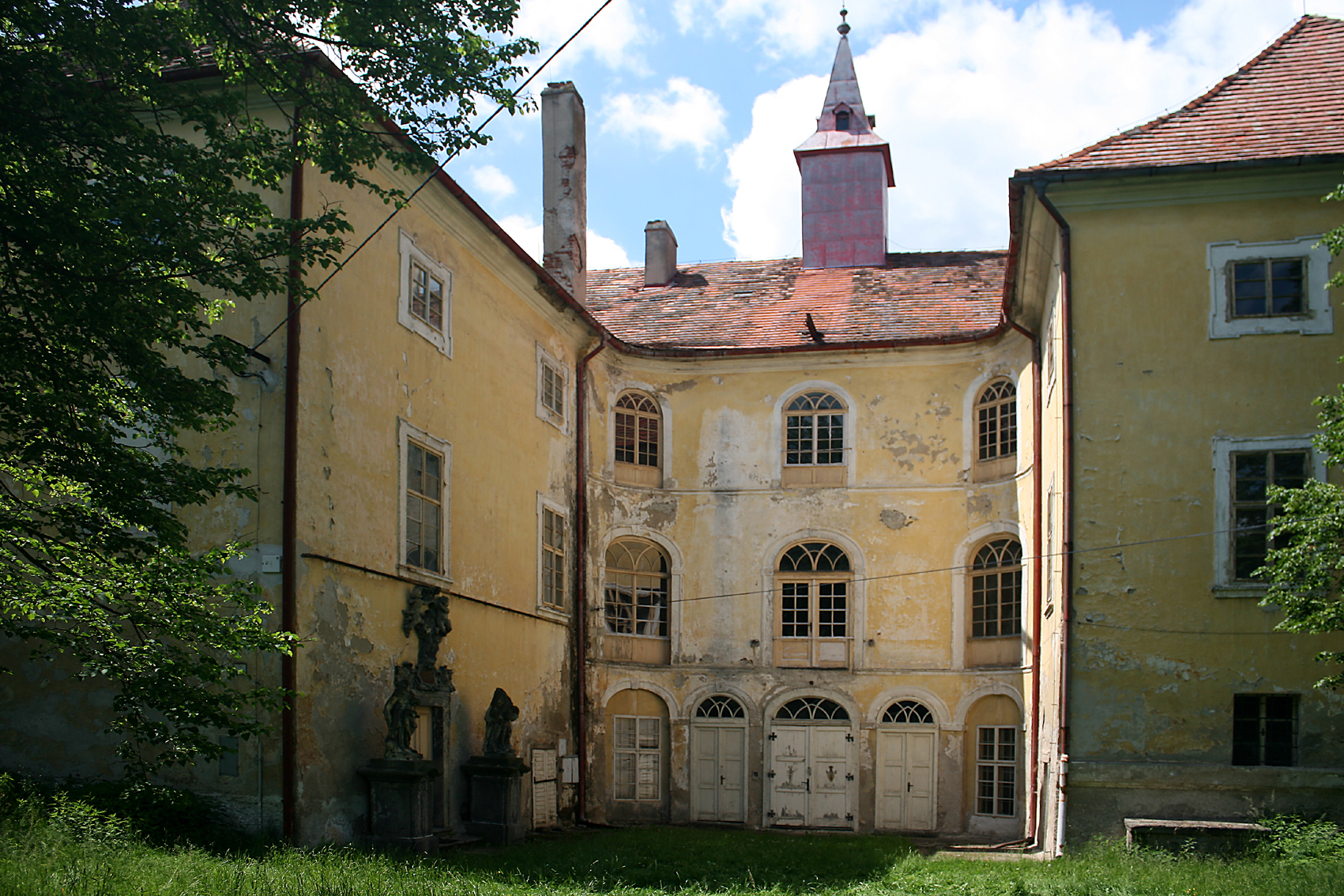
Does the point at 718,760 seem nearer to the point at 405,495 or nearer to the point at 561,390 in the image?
the point at 561,390

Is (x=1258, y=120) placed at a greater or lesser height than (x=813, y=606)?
greater

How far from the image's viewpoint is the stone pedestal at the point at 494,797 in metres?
17.2

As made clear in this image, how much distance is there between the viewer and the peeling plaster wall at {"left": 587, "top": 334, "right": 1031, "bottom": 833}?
2242 cm

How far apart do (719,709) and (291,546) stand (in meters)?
11.3

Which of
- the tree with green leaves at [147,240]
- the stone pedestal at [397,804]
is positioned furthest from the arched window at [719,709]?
the tree with green leaves at [147,240]

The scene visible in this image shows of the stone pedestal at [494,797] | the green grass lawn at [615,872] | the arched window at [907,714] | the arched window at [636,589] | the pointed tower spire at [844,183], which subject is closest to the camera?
the green grass lawn at [615,872]

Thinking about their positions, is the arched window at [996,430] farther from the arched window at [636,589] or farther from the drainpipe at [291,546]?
the drainpipe at [291,546]

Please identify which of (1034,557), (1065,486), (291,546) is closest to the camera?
(291,546)

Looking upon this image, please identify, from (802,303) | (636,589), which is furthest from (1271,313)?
(636,589)

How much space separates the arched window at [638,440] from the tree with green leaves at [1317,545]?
12.5m

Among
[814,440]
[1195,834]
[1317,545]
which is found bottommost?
[1195,834]

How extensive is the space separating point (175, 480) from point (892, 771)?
1534 centimetres

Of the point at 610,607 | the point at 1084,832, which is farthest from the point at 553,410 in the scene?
the point at 1084,832

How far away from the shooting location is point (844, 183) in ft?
92.2
